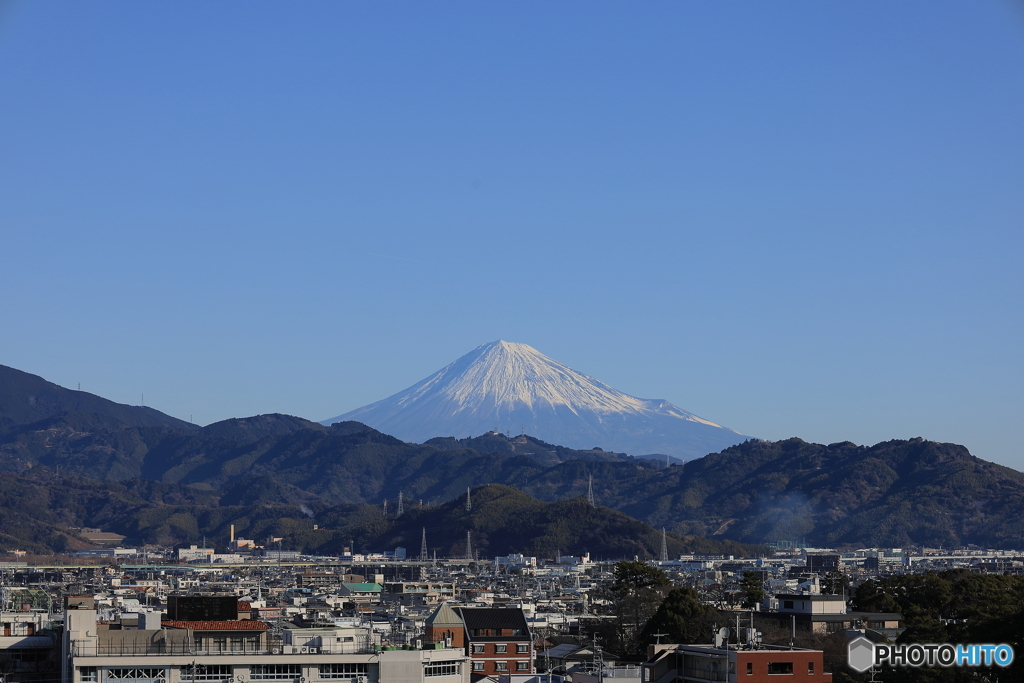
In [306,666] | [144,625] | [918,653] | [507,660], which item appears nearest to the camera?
[918,653]

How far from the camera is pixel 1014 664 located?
40.3 meters

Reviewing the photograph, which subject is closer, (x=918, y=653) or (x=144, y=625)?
(x=918, y=653)

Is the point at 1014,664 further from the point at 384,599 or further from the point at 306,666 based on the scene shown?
the point at 384,599

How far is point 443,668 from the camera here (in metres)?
36.4

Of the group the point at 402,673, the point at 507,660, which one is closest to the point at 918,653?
the point at 402,673

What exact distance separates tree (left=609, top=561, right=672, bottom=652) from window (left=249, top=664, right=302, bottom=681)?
106ft

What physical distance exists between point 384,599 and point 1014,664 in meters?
83.2

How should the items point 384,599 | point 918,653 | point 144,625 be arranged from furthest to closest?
point 384,599, point 144,625, point 918,653

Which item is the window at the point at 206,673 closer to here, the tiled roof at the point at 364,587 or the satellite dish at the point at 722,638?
the satellite dish at the point at 722,638

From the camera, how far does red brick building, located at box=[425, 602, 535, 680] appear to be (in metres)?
59.1

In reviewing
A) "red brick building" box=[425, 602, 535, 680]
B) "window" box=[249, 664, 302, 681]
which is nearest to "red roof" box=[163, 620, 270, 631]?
"window" box=[249, 664, 302, 681]

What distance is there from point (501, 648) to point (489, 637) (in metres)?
0.81

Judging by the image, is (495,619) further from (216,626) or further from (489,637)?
(216,626)

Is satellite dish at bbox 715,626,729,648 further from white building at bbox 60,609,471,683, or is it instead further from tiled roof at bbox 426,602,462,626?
tiled roof at bbox 426,602,462,626
